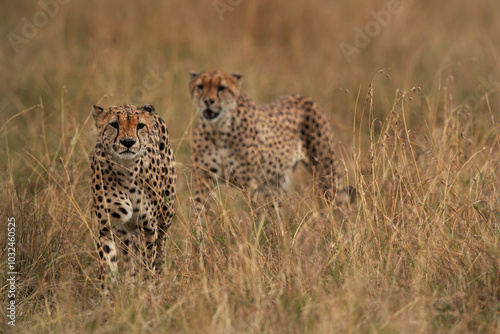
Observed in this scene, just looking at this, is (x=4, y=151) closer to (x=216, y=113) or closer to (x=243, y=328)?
(x=216, y=113)

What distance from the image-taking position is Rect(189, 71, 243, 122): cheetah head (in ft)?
17.1

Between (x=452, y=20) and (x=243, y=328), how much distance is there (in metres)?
7.97

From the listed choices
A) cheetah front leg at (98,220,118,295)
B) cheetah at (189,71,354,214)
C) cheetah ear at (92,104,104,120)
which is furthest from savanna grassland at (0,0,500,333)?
cheetah ear at (92,104,104,120)

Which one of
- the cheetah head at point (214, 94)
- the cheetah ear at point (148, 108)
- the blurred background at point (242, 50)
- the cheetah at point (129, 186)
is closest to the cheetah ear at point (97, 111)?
the cheetah at point (129, 186)

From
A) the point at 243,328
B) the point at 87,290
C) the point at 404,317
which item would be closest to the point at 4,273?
the point at 87,290

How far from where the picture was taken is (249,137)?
5492 millimetres

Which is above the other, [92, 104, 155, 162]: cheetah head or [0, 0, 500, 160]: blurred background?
[0, 0, 500, 160]: blurred background

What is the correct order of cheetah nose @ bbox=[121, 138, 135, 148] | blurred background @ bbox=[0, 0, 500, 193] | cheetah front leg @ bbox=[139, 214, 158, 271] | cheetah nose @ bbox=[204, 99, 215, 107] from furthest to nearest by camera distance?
blurred background @ bbox=[0, 0, 500, 193]
cheetah nose @ bbox=[204, 99, 215, 107]
cheetah front leg @ bbox=[139, 214, 158, 271]
cheetah nose @ bbox=[121, 138, 135, 148]

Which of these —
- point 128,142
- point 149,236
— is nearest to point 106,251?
point 149,236

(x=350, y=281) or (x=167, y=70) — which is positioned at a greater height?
(x=167, y=70)

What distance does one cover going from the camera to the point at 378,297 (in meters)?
3.28

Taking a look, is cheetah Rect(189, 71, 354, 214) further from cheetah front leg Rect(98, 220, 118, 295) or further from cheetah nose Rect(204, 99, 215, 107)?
cheetah front leg Rect(98, 220, 118, 295)

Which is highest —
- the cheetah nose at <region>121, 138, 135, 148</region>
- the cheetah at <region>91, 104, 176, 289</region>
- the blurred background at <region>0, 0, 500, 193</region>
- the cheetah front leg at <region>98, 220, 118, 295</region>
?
the blurred background at <region>0, 0, 500, 193</region>

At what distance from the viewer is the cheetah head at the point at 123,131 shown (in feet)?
11.8
